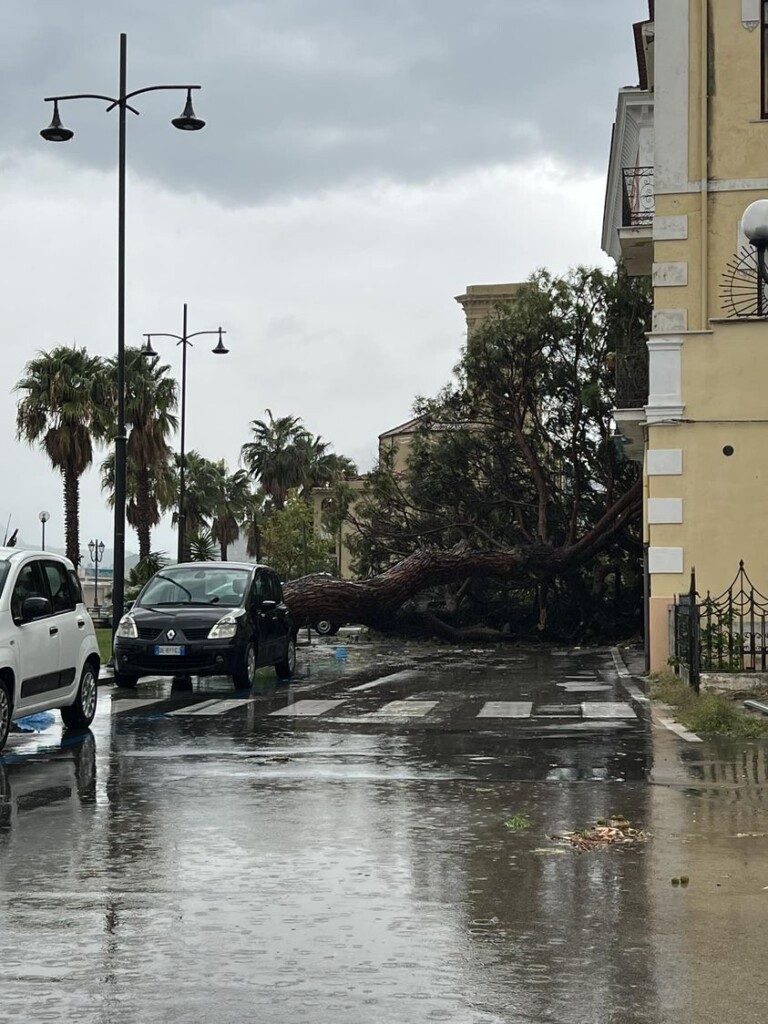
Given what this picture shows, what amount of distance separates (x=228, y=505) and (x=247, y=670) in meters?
63.2

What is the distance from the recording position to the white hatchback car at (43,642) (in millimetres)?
13164

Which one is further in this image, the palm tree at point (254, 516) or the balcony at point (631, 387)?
the palm tree at point (254, 516)

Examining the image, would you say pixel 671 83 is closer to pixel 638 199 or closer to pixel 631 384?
pixel 638 199

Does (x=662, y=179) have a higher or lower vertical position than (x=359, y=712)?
higher

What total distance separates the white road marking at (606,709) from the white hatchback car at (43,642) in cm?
558

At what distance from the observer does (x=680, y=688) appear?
19219 mm

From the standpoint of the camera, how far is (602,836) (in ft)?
28.8

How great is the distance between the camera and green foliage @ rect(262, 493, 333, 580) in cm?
6219

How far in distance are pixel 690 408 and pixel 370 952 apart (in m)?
19.5

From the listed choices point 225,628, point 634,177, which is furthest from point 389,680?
point 634,177

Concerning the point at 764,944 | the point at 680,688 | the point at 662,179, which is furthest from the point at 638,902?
the point at 662,179

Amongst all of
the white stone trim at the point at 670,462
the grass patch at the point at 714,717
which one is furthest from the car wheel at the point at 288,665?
the grass patch at the point at 714,717

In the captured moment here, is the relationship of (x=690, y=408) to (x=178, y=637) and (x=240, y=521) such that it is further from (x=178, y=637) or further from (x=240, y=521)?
(x=240, y=521)

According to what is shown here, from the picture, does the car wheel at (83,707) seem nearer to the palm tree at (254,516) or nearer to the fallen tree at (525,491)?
the fallen tree at (525,491)
